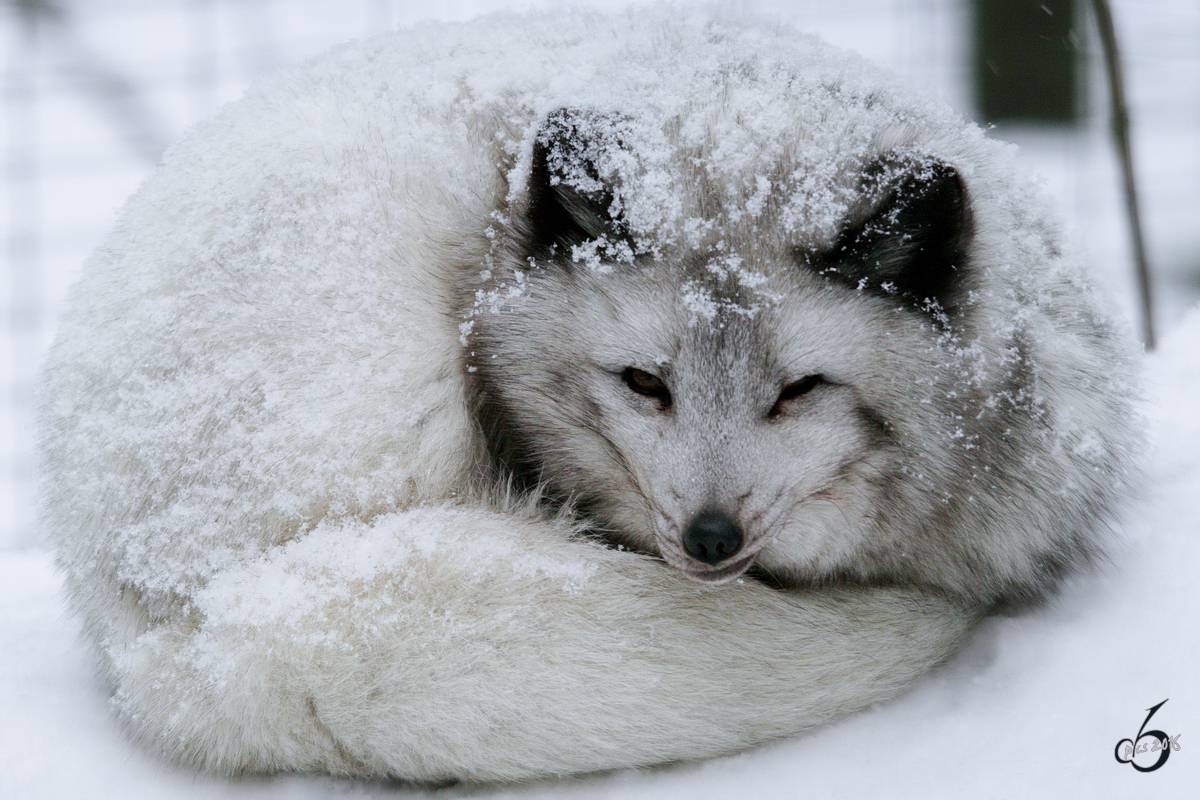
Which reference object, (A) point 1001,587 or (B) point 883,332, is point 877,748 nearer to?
(A) point 1001,587

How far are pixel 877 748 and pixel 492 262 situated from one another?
2.89 ft

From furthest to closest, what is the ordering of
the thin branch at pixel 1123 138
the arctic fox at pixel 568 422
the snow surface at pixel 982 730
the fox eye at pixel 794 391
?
the thin branch at pixel 1123 138 → the fox eye at pixel 794 391 → the arctic fox at pixel 568 422 → the snow surface at pixel 982 730

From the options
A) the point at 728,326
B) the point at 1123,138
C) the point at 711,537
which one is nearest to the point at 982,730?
the point at 711,537

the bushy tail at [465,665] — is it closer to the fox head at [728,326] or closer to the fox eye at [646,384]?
the fox head at [728,326]

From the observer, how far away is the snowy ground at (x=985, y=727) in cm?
112

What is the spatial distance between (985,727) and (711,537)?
0.40 meters

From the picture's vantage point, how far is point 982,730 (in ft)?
3.98

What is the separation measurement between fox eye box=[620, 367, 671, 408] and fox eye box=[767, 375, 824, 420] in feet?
0.48

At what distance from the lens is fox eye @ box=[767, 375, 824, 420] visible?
1356 millimetres

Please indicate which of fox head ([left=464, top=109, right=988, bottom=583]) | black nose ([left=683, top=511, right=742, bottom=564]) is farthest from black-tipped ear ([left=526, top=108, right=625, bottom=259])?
black nose ([left=683, top=511, right=742, bottom=564])

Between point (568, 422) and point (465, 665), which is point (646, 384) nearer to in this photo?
point (568, 422)

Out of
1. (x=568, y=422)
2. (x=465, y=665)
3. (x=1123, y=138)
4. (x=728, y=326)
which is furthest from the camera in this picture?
(x=1123, y=138)

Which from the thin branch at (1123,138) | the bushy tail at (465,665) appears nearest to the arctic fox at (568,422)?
the bushy tail at (465,665)

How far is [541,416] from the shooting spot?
154cm
